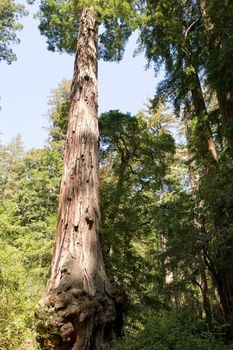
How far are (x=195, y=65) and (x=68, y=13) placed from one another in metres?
3.76

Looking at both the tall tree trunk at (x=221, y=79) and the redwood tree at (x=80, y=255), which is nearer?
the redwood tree at (x=80, y=255)

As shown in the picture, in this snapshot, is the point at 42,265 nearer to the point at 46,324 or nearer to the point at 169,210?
the point at 169,210

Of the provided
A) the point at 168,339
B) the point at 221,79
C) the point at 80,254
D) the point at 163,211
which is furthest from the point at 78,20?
the point at 168,339

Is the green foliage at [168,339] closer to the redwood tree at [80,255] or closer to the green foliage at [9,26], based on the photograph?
the redwood tree at [80,255]

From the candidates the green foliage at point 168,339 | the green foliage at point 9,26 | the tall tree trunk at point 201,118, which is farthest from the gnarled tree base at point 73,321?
the green foliage at point 9,26

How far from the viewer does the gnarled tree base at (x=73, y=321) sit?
12.7ft

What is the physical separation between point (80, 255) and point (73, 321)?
35.1 inches

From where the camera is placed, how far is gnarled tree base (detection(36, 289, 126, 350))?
388cm

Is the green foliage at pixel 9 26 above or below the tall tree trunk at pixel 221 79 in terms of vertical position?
above

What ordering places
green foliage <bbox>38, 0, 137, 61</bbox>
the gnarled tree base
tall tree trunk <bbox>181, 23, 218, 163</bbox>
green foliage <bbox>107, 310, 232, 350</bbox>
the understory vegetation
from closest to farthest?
1. green foliage <bbox>107, 310, 232, 350</bbox>
2. the gnarled tree base
3. the understory vegetation
4. green foliage <bbox>38, 0, 137, 61</bbox>
5. tall tree trunk <bbox>181, 23, 218, 163</bbox>

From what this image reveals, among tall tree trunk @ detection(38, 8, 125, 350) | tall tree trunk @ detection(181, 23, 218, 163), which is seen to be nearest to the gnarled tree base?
tall tree trunk @ detection(38, 8, 125, 350)

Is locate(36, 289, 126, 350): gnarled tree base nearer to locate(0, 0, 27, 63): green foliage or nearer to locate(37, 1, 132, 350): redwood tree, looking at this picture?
locate(37, 1, 132, 350): redwood tree

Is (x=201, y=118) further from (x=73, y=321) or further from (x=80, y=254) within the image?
(x=73, y=321)

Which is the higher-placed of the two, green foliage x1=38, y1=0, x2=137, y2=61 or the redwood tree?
green foliage x1=38, y1=0, x2=137, y2=61
